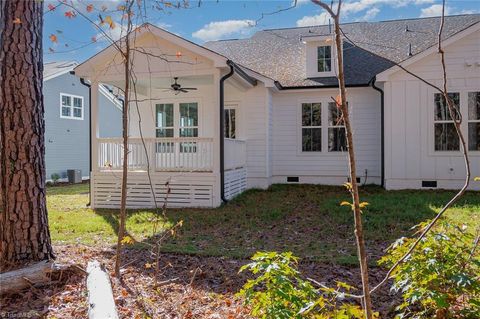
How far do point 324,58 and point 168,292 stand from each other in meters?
10.4

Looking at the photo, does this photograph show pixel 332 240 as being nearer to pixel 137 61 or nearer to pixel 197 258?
pixel 197 258

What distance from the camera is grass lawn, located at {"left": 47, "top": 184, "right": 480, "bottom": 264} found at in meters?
5.77

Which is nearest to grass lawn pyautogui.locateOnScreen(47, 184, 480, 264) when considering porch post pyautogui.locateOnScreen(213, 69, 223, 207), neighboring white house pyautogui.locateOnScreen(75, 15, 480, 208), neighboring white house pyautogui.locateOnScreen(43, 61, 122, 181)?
porch post pyautogui.locateOnScreen(213, 69, 223, 207)

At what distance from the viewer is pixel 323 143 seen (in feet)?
40.0

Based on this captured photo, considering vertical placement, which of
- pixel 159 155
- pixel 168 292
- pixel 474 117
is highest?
pixel 474 117

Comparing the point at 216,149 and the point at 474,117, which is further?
the point at 474,117

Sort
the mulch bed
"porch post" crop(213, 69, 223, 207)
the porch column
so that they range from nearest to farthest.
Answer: the mulch bed, "porch post" crop(213, 69, 223, 207), the porch column

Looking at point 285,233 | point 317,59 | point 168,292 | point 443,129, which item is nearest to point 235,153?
point 285,233

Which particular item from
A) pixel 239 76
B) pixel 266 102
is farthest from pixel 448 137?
pixel 239 76

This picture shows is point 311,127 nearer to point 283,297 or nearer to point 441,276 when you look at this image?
point 441,276

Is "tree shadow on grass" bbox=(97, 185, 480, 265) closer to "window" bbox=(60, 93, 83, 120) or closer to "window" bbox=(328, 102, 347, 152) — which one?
"window" bbox=(328, 102, 347, 152)

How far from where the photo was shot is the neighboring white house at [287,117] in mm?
9156

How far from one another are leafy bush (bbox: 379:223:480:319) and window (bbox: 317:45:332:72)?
33.5 ft

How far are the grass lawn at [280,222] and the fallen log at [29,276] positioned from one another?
1.74m
